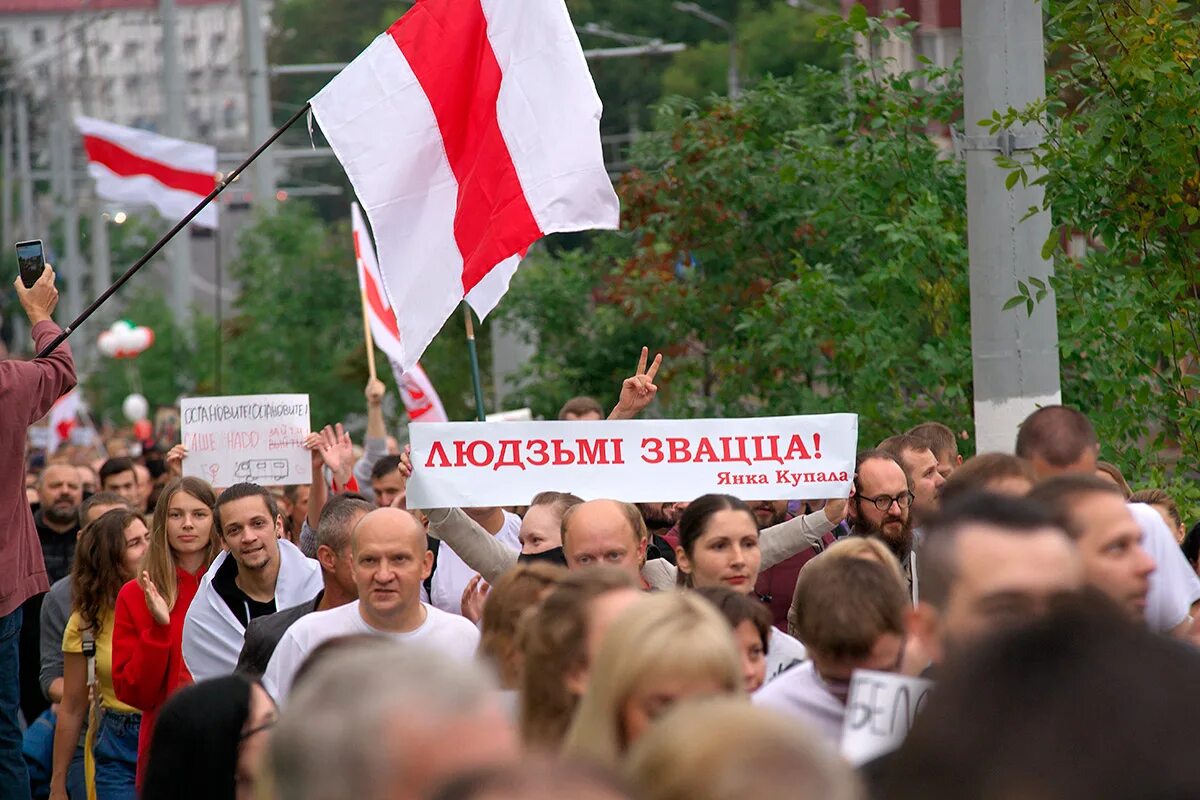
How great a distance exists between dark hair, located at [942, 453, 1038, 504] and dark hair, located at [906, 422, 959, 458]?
2.53 meters

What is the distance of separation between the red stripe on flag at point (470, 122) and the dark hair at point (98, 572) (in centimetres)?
190

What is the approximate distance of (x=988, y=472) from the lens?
560cm

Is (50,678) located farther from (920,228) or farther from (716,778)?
(716,778)

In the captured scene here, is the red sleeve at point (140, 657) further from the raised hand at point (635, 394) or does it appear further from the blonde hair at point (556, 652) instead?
the blonde hair at point (556, 652)

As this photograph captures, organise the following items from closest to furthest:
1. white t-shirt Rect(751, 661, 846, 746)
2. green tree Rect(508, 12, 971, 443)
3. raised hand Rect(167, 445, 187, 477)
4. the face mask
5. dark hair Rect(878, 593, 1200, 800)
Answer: dark hair Rect(878, 593, 1200, 800), white t-shirt Rect(751, 661, 846, 746), the face mask, green tree Rect(508, 12, 971, 443), raised hand Rect(167, 445, 187, 477)

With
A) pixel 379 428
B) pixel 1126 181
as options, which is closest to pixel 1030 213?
pixel 1126 181

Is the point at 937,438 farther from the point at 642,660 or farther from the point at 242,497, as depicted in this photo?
the point at 642,660

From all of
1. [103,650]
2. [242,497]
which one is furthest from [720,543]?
[103,650]

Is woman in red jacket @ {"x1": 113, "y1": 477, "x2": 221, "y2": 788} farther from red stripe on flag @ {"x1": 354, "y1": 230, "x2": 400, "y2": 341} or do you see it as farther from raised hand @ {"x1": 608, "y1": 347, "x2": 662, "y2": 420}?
red stripe on flag @ {"x1": 354, "y1": 230, "x2": 400, "y2": 341}

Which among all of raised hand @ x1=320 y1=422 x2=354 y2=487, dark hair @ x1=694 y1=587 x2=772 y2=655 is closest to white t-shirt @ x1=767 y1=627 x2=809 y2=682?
dark hair @ x1=694 y1=587 x2=772 y2=655

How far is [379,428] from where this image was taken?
1308 cm

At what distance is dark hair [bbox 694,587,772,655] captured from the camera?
5191 mm

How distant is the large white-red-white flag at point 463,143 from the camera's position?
29.4 feet

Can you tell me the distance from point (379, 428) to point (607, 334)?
4.06 metres
